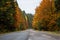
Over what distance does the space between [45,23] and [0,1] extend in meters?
16.1

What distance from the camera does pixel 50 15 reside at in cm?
5688

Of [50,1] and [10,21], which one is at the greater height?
[50,1]

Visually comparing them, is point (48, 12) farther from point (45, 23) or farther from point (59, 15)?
point (59, 15)

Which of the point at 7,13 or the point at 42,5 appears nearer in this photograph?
the point at 7,13

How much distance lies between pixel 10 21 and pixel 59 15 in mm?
14992

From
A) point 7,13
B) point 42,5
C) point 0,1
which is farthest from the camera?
point 42,5

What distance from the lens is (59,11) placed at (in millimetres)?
49344

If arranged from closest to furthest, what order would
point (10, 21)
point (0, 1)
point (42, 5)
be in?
point (0, 1) < point (10, 21) < point (42, 5)

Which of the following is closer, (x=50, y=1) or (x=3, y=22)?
(x=3, y=22)

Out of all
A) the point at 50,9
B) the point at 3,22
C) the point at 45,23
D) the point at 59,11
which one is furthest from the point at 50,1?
the point at 3,22

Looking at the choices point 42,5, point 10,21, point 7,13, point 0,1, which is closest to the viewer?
point 0,1

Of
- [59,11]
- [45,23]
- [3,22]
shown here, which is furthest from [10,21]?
[59,11]

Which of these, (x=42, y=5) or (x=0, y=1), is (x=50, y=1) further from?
(x=0, y=1)

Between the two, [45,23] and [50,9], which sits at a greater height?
[50,9]
